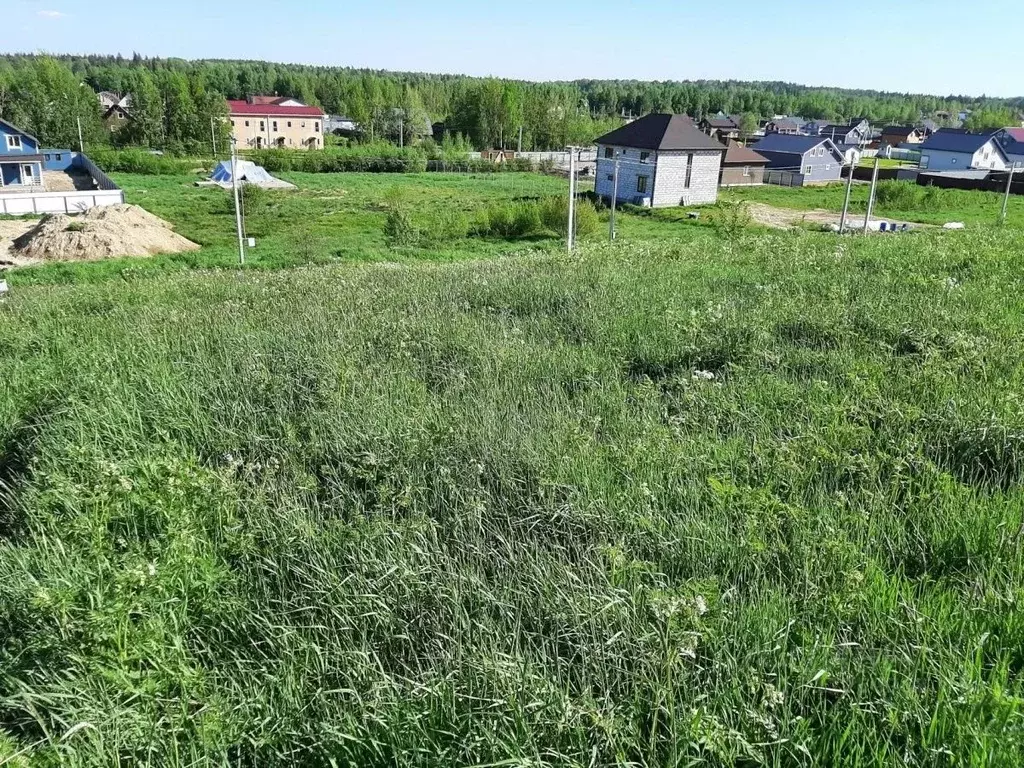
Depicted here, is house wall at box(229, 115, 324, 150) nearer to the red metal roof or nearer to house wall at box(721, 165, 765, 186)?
the red metal roof

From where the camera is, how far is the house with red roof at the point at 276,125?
69438mm

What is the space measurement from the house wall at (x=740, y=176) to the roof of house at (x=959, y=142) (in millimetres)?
19624

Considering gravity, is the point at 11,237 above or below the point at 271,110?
below

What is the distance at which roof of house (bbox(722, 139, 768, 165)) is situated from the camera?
152ft

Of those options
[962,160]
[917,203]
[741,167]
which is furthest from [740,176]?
[962,160]

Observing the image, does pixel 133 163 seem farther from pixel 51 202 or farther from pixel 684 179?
pixel 684 179

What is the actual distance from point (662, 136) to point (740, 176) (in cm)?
1517

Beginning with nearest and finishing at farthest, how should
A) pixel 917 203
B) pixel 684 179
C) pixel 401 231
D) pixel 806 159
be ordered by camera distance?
pixel 401 231
pixel 684 179
pixel 917 203
pixel 806 159

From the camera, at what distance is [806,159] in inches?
→ 1905

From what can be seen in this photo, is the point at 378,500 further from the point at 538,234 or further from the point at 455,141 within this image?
the point at 455,141

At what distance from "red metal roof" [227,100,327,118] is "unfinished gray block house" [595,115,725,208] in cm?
4424

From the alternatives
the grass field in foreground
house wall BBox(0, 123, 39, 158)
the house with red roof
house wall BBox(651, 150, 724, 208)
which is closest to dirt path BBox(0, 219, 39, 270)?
house wall BBox(0, 123, 39, 158)

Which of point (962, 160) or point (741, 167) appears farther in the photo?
point (962, 160)

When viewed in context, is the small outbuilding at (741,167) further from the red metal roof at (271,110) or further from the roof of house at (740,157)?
the red metal roof at (271,110)
